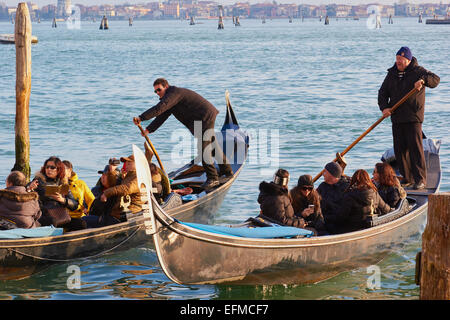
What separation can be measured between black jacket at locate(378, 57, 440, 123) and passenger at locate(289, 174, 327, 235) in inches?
77.9

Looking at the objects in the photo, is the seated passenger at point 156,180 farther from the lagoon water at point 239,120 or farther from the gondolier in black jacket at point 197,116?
the gondolier in black jacket at point 197,116

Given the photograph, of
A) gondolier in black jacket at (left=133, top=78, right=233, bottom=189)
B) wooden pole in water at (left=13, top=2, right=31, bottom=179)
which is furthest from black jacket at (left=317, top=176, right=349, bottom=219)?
wooden pole in water at (left=13, top=2, right=31, bottom=179)

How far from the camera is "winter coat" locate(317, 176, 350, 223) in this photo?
6.36 metres

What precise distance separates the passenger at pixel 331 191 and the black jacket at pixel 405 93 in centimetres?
157

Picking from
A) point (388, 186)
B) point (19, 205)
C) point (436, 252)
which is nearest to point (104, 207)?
point (19, 205)

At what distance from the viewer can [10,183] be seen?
6.11 m

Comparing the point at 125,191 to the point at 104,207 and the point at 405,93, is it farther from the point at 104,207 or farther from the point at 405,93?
the point at 405,93

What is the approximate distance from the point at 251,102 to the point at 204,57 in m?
20.1

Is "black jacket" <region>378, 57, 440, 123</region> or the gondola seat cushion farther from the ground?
"black jacket" <region>378, 57, 440, 123</region>

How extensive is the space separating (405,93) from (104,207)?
315 cm

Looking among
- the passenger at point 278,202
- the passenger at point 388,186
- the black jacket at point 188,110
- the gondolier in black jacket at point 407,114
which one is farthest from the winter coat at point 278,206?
the black jacket at point 188,110

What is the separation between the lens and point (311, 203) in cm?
615

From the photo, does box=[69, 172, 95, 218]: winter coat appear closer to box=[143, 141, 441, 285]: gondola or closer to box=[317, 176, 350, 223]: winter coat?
box=[143, 141, 441, 285]: gondola
